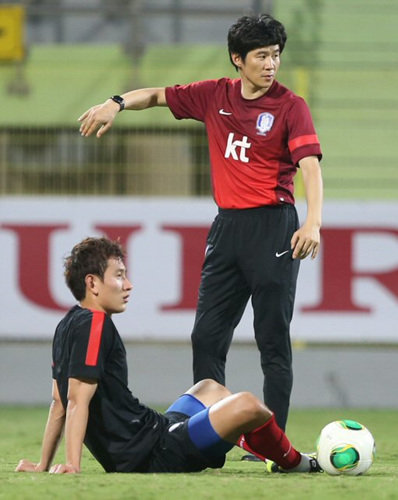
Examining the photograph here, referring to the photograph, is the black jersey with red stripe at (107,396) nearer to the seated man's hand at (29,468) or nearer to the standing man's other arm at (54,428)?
the standing man's other arm at (54,428)

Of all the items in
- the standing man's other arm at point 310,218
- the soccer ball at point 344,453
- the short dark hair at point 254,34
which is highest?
the short dark hair at point 254,34

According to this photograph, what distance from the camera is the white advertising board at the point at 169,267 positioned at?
823 cm

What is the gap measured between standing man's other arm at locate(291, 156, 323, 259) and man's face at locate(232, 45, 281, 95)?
36 cm

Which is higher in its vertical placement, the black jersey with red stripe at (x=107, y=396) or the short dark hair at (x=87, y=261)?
the short dark hair at (x=87, y=261)

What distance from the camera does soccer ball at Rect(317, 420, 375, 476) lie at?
12.3ft

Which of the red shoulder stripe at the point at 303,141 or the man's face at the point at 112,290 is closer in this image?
the man's face at the point at 112,290

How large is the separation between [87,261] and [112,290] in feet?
0.42

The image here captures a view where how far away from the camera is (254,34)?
4.20m

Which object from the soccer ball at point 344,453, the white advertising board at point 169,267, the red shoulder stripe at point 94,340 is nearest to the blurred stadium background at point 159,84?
the white advertising board at point 169,267

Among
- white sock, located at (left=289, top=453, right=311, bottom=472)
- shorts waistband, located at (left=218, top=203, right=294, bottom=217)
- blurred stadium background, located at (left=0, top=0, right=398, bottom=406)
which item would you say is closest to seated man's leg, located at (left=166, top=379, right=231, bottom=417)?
white sock, located at (left=289, top=453, right=311, bottom=472)

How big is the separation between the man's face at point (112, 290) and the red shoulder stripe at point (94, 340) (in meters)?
0.11

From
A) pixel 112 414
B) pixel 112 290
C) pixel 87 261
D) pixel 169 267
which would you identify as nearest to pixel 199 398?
pixel 112 414

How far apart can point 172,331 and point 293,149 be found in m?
4.27

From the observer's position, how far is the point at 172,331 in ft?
27.2
